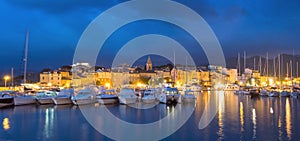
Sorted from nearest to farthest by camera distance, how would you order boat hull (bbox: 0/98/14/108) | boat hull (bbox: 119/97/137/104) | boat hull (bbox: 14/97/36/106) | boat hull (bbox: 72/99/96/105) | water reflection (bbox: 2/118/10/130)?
water reflection (bbox: 2/118/10/130), boat hull (bbox: 0/98/14/108), boat hull (bbox: 14/97/36/106), boat hull (bbox: 72/99/96/105), boat hull (bbox: 119/97/137/104)

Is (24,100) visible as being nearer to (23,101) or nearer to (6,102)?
(23,101)

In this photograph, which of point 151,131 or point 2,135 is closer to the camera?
point 2,135

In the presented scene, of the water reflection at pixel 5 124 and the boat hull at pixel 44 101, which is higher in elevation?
the boat hull at pixel 44 101

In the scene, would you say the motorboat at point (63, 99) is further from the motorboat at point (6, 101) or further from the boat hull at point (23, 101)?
the motorboat at point (6, 101)

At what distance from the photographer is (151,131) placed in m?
14.1

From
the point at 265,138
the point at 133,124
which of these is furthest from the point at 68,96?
the point at 265,138

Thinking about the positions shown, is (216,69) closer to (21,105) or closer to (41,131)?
(21,105)

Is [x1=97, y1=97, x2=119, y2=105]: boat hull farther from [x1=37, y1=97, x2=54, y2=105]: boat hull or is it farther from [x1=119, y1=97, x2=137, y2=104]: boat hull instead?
[x1=37, y1=97, x2=54, y2=105]: boat hull

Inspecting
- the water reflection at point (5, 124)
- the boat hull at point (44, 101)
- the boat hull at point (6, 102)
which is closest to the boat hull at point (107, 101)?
the boat hull at point (44, 101)

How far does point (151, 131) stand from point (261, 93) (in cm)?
3933

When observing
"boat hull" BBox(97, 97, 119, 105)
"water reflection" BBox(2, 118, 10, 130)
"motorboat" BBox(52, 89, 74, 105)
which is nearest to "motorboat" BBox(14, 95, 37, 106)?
"motorboat" BBox(52, 89, 74, 105)

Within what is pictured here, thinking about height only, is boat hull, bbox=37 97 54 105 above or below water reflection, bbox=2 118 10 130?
above

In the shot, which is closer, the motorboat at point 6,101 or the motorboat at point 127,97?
the motorboat at point 6,101

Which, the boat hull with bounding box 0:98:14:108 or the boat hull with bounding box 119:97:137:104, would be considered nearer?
the boat hull with bounding box 0:98:14:108
